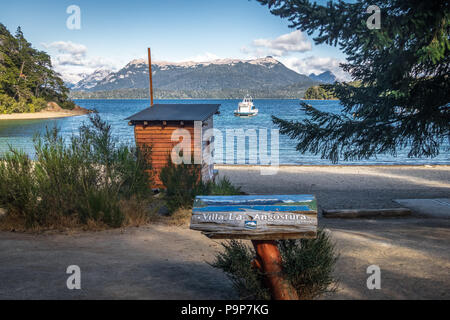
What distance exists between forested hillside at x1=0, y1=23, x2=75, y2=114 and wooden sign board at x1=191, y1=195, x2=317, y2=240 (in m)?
67.4

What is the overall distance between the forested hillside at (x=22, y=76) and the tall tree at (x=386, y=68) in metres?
64.1

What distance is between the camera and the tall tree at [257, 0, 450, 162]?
5.92 meters

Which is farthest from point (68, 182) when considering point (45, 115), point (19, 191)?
point (45, 115)

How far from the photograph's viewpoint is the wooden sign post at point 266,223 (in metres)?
3.09

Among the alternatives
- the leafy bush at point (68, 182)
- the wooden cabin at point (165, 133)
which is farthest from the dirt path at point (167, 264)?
the wooden cabin at point (165, 133)

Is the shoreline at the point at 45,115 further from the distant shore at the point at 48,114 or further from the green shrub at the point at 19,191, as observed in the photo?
the green shrub at the point at 19,191

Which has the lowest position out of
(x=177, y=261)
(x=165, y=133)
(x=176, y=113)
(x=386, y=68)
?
(x=177, y=261)

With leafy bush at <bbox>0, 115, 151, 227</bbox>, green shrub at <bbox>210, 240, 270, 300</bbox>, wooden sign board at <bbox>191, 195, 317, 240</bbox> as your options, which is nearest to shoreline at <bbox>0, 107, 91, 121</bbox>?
leafy bush at <bbox>0, 115, 151, 227</bbox>

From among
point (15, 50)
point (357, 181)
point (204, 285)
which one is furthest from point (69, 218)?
point (15, 50)

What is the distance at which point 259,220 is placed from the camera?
10.2 feet

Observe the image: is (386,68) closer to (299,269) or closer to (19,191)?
(299,269)

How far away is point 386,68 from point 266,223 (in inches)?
244

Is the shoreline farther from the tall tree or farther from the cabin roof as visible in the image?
the tall tree

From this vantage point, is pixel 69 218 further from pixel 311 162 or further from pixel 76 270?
pixel 311 162
